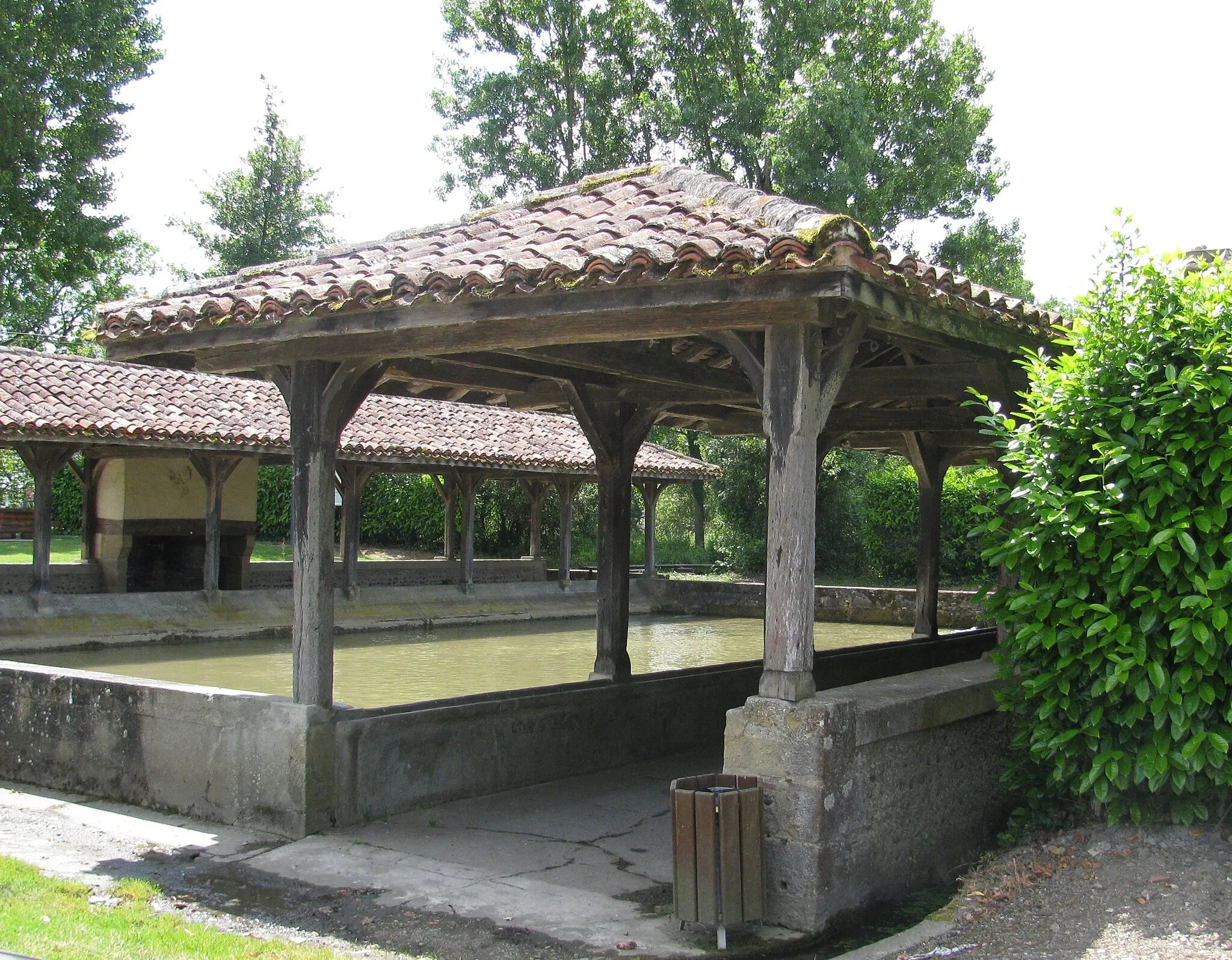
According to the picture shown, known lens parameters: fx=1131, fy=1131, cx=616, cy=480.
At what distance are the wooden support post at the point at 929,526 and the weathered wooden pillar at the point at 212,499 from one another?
10.5 meters

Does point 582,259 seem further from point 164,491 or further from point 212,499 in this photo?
point 164,491

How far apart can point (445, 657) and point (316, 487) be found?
373 inches

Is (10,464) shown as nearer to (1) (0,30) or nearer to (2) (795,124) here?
(1) (0,30)

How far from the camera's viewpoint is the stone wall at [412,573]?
19969mm

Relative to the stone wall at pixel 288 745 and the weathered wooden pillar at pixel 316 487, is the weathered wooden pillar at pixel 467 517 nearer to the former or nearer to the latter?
the stone wall at pixel 288 745

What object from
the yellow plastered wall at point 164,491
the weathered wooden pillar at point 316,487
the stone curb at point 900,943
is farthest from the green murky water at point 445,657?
the stone curb at point 900,943

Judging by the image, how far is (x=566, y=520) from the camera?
2297 centimetres

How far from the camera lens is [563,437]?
22484mm

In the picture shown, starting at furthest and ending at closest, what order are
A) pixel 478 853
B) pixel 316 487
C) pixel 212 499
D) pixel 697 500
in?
pixel 697 500 < pixel 212 499 < pixel 316 487 < pixel 478 853

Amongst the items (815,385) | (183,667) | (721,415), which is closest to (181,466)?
(183,667)

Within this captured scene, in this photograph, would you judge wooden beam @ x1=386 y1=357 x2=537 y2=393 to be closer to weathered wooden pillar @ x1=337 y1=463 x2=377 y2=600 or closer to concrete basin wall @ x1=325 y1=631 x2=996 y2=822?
concrete basin wall @ x1=325 y1=631 x2=996 y2=822

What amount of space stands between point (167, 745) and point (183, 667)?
7648 millimetres

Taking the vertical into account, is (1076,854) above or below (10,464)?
below

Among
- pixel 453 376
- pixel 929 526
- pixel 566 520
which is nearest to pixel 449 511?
pixel 566 520
